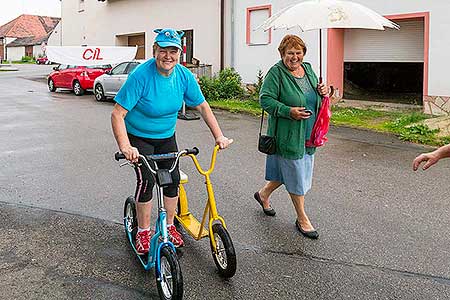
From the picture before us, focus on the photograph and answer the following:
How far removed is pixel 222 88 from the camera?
18.7 meters

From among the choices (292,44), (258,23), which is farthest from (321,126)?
(258,23)

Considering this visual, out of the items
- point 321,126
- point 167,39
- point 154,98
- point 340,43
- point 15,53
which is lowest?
point 321,126

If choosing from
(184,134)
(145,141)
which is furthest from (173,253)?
(184,134)

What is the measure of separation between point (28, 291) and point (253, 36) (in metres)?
16.1

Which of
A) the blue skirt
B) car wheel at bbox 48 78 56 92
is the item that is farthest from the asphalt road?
car wheel at bbox 48 78 56 92

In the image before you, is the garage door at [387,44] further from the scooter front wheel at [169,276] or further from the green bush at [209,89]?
the scooter front wheel at [169,276]

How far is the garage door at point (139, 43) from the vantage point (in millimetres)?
26859

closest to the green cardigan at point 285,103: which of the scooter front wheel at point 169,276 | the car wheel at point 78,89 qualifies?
the scooter front wheel at point 169,276

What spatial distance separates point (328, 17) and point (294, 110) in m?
1.22

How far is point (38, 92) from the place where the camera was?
23.6m

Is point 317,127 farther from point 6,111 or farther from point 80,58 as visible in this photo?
point 80,58

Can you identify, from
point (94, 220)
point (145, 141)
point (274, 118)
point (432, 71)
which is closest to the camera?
point (145, 141)

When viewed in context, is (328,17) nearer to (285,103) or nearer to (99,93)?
(285,103)

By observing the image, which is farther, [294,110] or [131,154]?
[294,110]
